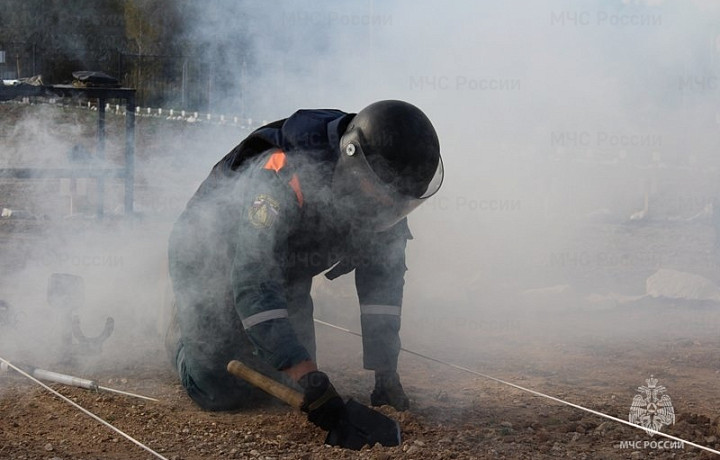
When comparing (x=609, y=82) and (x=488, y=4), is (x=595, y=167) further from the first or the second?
(x=488, y=4)

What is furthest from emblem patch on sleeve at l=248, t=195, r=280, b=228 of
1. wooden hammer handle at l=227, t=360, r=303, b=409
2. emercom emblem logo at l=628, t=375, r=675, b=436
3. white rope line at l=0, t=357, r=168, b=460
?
emercom emblem logo at l=628, t=375, r=675, b=436

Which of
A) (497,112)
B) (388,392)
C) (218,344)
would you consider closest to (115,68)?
(497,112)

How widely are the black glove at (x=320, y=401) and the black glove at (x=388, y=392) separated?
0.64 m

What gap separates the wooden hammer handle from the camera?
3.09m

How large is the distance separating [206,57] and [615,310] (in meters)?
5.37

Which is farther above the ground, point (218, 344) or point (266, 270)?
point (266, 270)

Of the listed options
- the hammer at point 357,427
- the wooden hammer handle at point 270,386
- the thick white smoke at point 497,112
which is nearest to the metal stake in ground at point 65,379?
the wooden hammer handle at point 270,386

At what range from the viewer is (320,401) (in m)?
3.05

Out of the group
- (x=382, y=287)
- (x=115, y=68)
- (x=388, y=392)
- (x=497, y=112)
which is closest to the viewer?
(x=388, y=392)

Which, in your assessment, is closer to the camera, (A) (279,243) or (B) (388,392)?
(A) (279,243)

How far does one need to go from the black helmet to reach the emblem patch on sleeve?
0.89 ft

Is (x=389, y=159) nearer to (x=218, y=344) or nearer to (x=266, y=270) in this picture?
(x=266, y=270)

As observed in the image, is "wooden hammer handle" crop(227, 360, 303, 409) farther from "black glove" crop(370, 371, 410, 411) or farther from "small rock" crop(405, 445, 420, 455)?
"black glove" crop(370, 371, 410, 411)

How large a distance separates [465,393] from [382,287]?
2.32 ft
